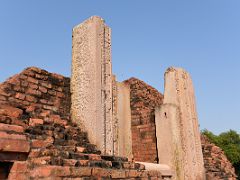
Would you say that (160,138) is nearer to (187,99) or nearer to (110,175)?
(187,99)

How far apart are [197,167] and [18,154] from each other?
5.10 meters

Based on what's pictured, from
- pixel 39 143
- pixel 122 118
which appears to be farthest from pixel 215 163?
pixel 39 143

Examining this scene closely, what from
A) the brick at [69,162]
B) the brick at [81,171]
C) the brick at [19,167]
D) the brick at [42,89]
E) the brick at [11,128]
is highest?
the brick at [42,89]

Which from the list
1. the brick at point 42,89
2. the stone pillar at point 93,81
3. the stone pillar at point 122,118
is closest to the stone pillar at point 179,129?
the stone pillar at point 122,118

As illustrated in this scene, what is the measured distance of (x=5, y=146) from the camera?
290 centimetres

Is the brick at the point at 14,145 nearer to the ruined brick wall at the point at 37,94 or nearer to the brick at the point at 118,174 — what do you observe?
the ruined brick wall at the point at 37,94

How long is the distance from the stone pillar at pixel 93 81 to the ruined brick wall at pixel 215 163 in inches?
244

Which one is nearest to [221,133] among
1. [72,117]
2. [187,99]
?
[187,99]

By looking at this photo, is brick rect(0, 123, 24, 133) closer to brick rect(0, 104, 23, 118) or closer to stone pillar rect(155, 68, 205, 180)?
brick rect(0, 104, 23, 118)

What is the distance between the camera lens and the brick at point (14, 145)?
114 inches

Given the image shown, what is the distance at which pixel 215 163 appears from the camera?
10391mm

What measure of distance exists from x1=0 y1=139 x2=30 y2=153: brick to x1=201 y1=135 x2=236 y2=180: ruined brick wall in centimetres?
787

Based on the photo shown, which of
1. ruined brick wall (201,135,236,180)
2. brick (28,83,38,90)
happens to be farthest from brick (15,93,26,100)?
ruined brick wall (201,135,236,180)

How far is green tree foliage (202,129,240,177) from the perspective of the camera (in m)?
26.0
